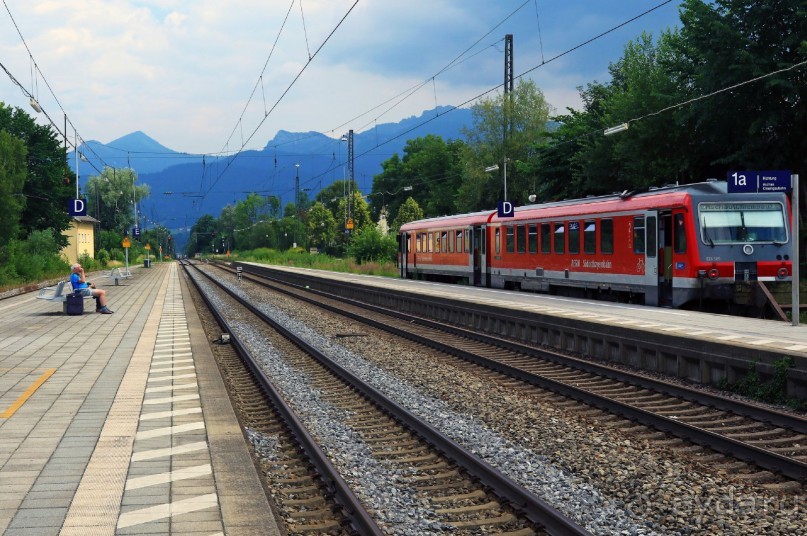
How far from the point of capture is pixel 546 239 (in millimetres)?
28859

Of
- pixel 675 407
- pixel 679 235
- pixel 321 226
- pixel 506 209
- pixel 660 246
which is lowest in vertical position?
pixel 675 407

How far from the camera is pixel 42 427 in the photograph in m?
8.79

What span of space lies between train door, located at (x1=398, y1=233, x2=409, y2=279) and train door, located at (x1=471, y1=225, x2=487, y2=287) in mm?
11749

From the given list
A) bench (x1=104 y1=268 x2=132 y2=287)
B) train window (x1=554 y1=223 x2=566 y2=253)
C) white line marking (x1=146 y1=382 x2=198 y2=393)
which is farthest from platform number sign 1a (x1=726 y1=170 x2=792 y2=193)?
bench (x1=104 y1=268 x2=132 y2=287)

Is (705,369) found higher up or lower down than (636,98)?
lower down

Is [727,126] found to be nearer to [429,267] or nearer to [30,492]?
[429,267]

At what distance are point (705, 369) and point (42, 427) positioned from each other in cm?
920

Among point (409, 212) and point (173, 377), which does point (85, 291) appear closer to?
point (173, 377)

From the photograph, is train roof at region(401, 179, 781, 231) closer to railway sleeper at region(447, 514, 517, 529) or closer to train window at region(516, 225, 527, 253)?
train window at region(516, 225, 527, 253)

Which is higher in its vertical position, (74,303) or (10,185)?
(10,185)

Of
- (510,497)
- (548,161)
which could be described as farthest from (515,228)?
(510,497)

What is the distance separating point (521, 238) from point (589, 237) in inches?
223

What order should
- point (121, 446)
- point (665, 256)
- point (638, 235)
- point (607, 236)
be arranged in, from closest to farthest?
point (121, 446) < point (665, 256) < point (638, 235) < point (607, 236)

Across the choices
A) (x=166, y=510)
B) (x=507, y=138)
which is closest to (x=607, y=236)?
(x=166, y=510)
